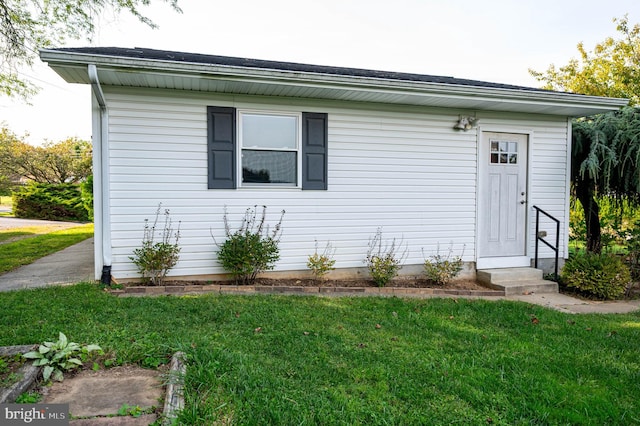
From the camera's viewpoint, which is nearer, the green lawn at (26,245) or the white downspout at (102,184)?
the white downspout at (102,184)

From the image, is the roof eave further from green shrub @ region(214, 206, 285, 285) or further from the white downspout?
green shrub @ region(214, 206, 285, 285)

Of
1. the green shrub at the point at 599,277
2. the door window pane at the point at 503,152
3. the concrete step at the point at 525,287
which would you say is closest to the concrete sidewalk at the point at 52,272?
the concrete step at the point at 525,287

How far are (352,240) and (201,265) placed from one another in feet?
7.26

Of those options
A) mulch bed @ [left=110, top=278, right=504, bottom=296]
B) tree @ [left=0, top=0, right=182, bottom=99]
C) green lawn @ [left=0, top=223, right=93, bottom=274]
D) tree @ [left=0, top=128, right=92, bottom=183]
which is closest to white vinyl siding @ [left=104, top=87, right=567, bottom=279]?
mulch bed @ [left=110, top=278, right=504, bottom=296]

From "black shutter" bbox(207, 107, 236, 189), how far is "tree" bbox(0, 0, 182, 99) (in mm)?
4705

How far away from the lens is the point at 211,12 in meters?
9.85

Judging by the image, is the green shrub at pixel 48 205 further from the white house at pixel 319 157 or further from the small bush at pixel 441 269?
the small bush at pixel 441 269

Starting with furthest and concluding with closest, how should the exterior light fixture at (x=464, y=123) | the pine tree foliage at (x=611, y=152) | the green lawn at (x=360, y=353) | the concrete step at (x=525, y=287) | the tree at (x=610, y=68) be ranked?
the tree at (x=610, y=68), the pine tree foliage at (x=611, y=152), the exterior light fixture at (x=464, y=123), the concrete step at (x=525, y=287), the green lawn at (x=360, y=353)

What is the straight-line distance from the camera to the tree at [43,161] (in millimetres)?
23875

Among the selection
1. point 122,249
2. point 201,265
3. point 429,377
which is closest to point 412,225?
point 201,265

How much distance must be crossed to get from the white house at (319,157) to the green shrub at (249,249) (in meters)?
0.16

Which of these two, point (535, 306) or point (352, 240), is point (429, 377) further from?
point (352, 240)

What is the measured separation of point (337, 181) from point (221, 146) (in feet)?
5.69

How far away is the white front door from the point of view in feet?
22.0
